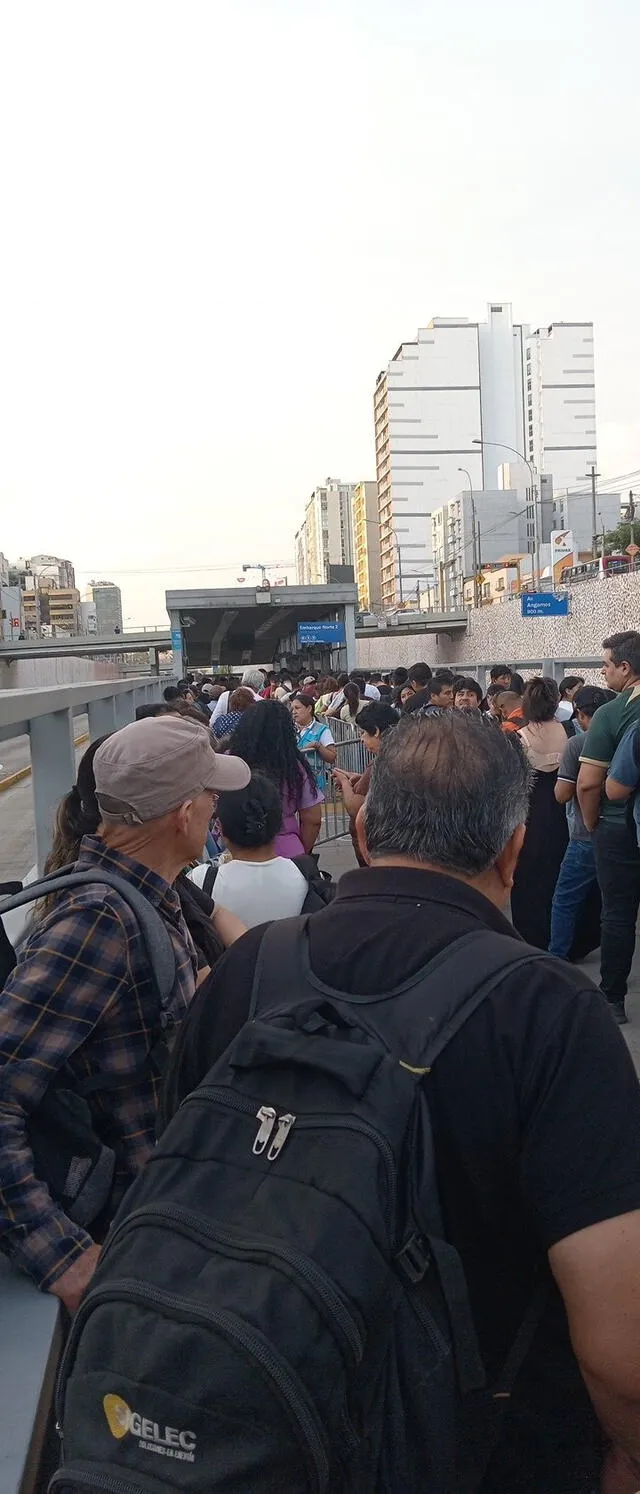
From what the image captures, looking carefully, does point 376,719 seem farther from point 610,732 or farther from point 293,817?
point 610,732

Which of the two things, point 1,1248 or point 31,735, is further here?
point 31,735

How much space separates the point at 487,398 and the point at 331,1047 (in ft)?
542

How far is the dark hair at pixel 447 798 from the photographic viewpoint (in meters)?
1.72

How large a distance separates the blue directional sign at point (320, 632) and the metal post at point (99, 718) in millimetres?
31519

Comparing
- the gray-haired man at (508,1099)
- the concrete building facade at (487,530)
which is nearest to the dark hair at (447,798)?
the gray-haired man at (508,1099)

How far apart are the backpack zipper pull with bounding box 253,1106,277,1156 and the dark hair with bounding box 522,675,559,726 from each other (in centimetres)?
563

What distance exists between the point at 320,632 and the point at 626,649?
33893 mm

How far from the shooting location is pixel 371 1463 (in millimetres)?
1331

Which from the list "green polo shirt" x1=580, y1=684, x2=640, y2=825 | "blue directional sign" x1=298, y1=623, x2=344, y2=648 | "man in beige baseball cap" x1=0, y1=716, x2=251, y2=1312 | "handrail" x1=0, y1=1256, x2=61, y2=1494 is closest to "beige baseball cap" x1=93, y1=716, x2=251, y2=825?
"man in beige baseball cap" x1=0, y1=716, x2=251, y2=1312

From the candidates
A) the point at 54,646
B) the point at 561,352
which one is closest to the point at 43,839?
the point at 54,646

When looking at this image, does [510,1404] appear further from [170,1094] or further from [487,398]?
[487,398]

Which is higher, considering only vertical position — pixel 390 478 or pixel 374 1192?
pixel 390 478

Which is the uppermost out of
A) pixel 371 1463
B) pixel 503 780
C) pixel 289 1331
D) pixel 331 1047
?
pixel 503 780

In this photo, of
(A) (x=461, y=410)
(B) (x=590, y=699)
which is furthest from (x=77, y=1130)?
(A) (x=461, y=410)
